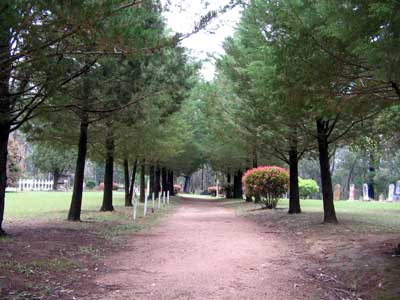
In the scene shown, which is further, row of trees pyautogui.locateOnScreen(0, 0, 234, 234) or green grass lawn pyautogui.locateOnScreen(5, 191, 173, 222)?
green grass lawn pyautogui.locateOnScreen(5, 191, 173, 222)

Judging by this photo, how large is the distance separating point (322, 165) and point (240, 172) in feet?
78.0

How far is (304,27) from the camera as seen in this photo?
21.6ft

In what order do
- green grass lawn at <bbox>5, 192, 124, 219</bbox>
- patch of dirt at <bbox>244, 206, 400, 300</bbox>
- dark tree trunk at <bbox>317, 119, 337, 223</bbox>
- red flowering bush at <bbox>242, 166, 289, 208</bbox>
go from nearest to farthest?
patch of dirt at <bbox>244, 206, 400, 300</bbox> → dark tree trunk at <bbox>317, 119, 337, 223</bbox> → green grass lawn at <bbox>5, 192, 124, 219</bbox> → red flowering bush at <bbox>242, 166, 289, 208</bbox>

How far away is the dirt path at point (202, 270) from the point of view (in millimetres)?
5844

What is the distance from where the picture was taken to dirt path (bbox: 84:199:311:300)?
5844 mm

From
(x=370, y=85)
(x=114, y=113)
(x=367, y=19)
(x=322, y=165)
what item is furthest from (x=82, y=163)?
(x=367, y=19)

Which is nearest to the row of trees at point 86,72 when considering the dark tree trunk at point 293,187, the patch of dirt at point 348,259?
the patch of dirt at point 348,259

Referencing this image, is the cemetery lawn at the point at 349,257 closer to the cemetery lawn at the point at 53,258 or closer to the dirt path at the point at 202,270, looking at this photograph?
the dirt path at the point at 202,270

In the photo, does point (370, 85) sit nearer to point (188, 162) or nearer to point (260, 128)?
point (260, 128)

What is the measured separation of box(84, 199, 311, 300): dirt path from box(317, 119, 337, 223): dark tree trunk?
8.77 feet

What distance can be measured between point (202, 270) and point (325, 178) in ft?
24.7

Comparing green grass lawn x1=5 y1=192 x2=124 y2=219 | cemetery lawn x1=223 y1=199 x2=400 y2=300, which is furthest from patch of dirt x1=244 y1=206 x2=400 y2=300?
green grass lawn x1=5 y1=192 x2=124 y2=219

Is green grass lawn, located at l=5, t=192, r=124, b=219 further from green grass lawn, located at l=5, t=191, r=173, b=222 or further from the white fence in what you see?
the white fence

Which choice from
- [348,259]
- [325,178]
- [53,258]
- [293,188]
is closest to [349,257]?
[348,259]
